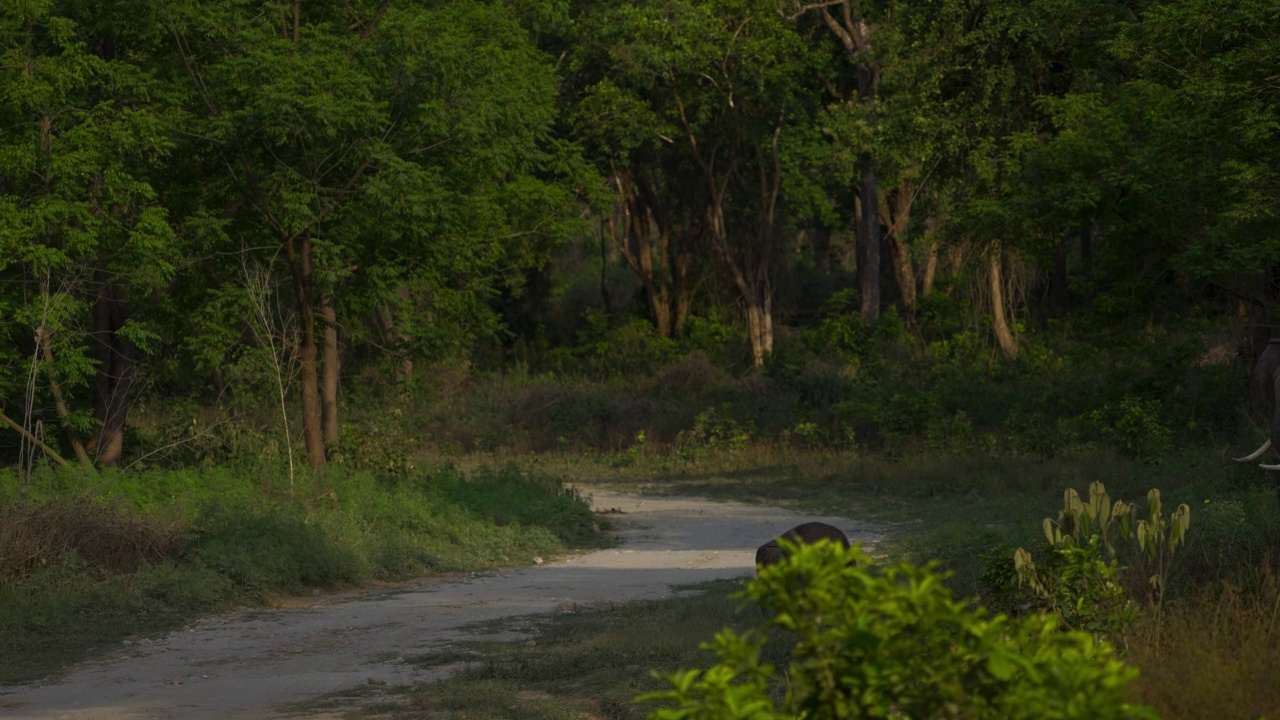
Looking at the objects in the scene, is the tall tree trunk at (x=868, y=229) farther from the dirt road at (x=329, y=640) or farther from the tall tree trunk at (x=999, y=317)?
the dirt road at (x=329, y=640)

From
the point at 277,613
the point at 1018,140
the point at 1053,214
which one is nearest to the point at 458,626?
the point at 277,613

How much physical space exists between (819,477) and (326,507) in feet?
36.1

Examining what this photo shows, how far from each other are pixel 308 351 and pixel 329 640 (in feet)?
25.6

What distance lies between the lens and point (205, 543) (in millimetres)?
13312

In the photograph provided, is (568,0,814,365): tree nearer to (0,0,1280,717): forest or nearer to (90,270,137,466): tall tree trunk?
(0,0,1280,717): forest

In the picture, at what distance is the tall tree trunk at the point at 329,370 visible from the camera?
19.5 m

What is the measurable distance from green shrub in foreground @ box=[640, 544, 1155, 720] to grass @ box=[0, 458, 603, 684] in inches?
283

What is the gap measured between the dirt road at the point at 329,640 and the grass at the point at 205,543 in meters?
0.50

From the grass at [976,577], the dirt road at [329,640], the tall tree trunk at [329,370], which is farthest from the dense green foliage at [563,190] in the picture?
the dirt road at [329,640]

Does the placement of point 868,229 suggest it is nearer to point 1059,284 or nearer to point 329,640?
point 1059,284

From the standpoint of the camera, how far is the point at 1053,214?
71.8ft

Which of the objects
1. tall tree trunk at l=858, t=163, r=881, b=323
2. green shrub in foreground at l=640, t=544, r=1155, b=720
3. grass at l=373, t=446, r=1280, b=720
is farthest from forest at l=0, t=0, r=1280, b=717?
green shrub in foreground at l=640, t=544, r=1155, b=720

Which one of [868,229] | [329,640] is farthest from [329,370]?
[868,229]

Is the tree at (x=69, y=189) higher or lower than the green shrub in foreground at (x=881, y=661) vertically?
higher
